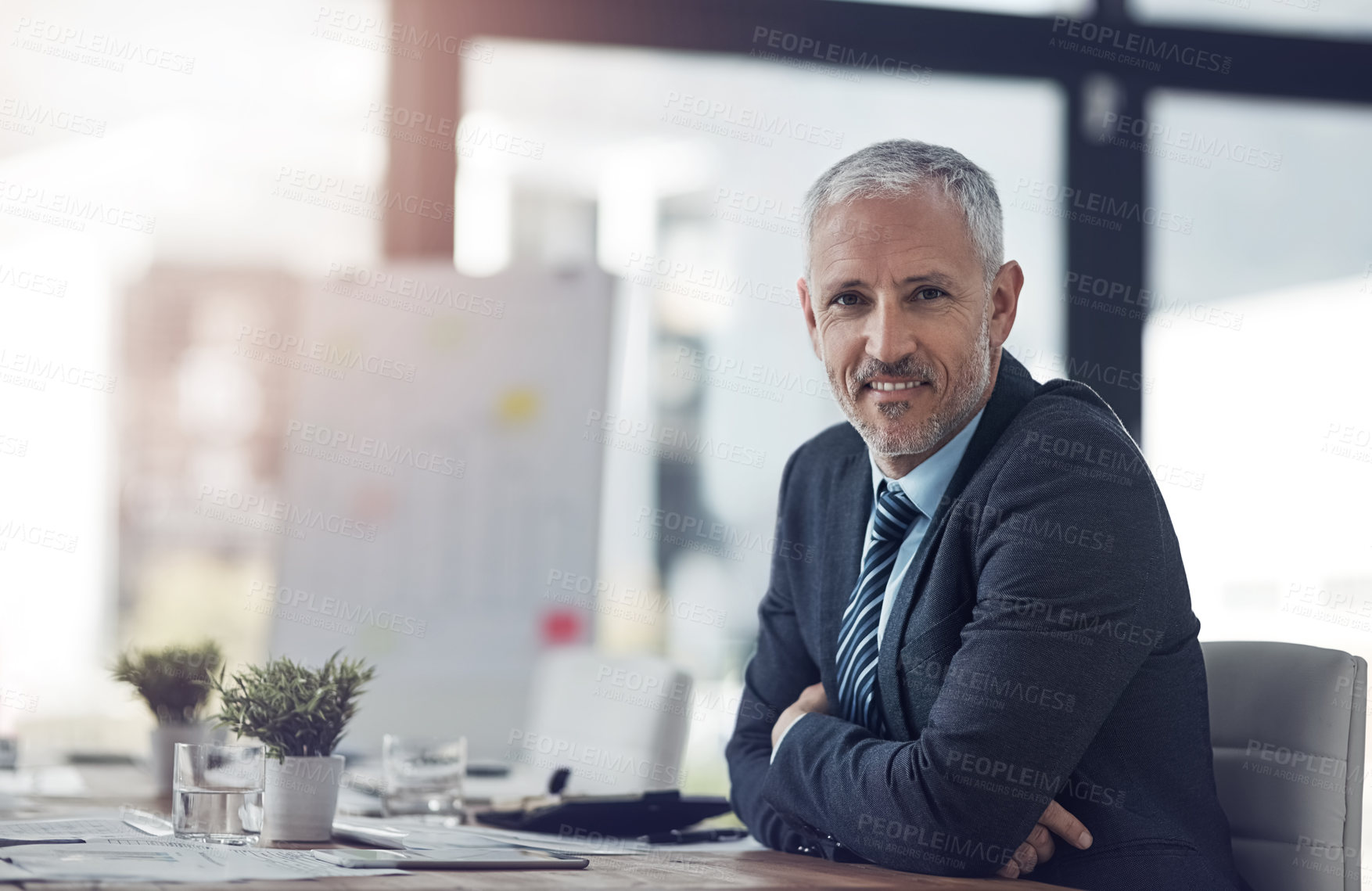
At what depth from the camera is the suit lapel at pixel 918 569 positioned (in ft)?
4.87

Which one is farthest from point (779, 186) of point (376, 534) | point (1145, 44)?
point (376, 534)

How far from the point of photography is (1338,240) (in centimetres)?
409

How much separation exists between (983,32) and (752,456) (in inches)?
60.6

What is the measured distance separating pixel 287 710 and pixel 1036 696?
832mm

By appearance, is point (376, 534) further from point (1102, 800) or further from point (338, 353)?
point (1102, 800)

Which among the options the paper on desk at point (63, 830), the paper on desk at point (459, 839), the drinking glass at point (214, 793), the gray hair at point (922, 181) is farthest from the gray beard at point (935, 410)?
the paper on desk at point (63, 830)

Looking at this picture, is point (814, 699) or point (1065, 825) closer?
point (1065, 825)

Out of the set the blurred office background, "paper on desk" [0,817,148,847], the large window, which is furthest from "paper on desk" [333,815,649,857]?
the large window

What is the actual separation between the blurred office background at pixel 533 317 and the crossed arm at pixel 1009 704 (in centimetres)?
226

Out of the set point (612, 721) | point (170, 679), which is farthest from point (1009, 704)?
A: point (170, 679)

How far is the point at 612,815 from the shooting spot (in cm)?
163

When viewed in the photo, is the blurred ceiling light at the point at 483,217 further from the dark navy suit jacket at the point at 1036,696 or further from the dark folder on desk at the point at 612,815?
the dark navy suit jacket at the point at 1036,696

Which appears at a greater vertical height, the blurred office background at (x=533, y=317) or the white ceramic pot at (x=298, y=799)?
the blurred office background at (x=533, y=317)

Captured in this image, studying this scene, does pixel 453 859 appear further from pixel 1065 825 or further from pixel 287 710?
pixel 1065 825
